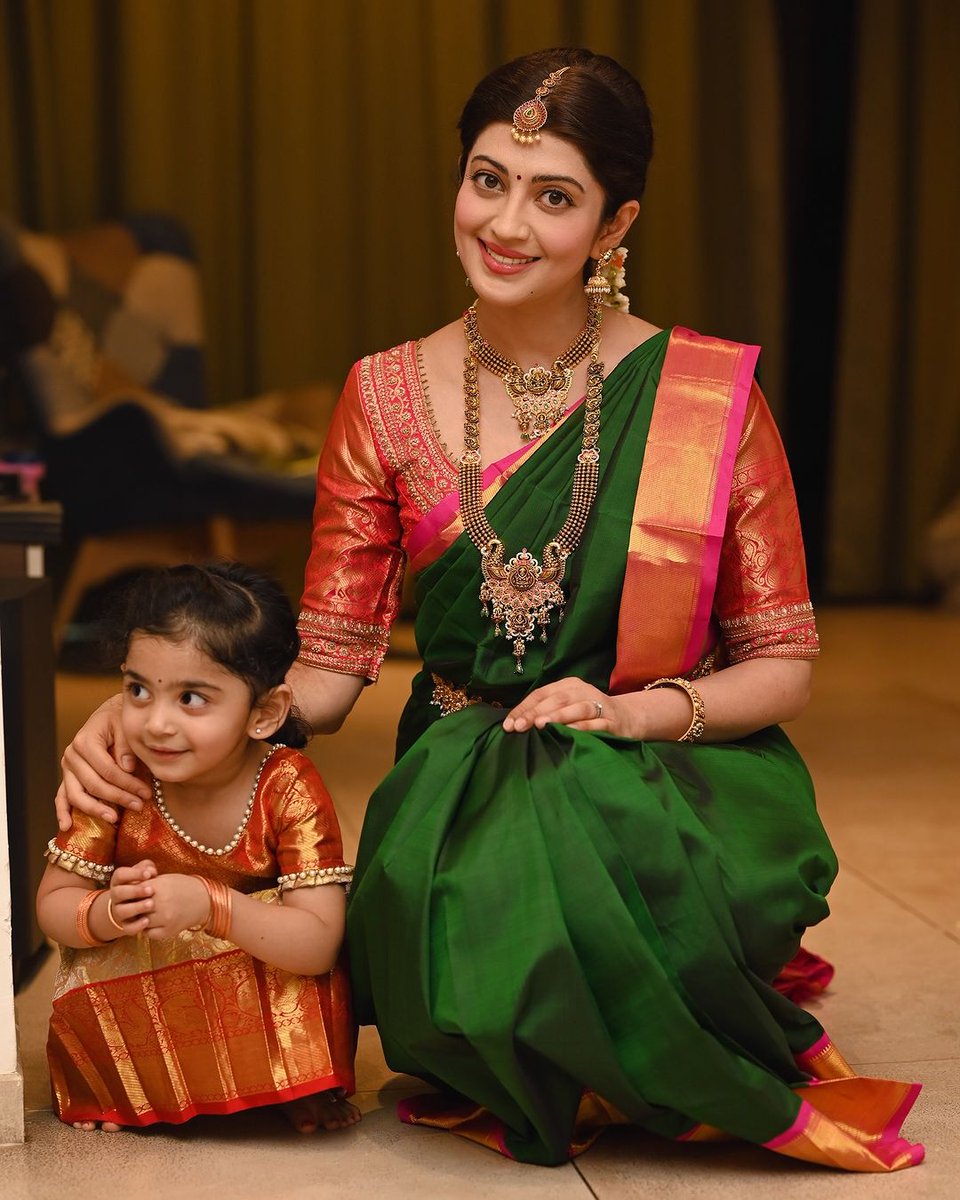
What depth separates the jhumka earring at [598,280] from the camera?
2.27 m

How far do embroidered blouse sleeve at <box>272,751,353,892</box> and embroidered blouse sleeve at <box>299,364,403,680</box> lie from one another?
235 millimetres

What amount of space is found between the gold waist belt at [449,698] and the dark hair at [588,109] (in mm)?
611

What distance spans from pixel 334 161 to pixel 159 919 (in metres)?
4.90

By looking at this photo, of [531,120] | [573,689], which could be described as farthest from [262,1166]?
[531,120]

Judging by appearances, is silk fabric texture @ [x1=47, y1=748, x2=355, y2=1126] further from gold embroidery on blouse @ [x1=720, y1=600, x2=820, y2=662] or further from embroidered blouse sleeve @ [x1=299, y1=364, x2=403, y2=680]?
gold embroidery on blouse @ [x1=720, y1=600, x2=820, y2=662]

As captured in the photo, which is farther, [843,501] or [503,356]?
[843,501]

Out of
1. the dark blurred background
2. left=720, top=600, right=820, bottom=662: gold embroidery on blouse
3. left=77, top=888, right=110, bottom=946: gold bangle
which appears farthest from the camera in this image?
the dark blurred background

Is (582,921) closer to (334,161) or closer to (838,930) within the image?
(838,930)

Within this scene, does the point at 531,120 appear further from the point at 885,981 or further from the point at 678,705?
the point at 885,981

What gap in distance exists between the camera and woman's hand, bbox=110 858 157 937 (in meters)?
1.89

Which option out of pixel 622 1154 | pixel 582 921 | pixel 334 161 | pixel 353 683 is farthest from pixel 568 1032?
pixel 334 161

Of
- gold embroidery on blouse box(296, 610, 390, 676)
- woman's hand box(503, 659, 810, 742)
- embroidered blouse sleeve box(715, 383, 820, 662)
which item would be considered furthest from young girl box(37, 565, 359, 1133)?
embroidered blouse sleeve box(715, 383, 820, 662)

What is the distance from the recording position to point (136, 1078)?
205 cm

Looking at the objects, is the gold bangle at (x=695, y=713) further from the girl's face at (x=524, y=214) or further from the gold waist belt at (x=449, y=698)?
the girl's face at (x=524, y=214)
